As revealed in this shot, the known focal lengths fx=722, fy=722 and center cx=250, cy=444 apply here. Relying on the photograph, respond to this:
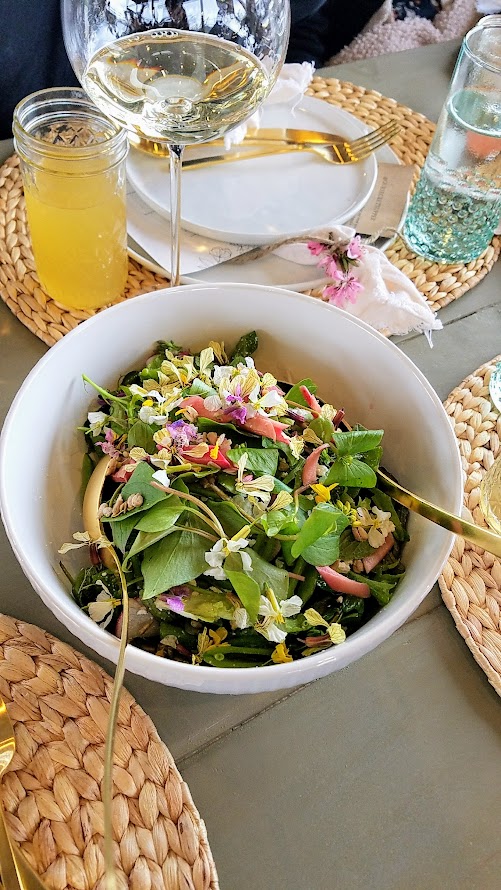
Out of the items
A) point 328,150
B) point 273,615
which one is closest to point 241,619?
point 273,615

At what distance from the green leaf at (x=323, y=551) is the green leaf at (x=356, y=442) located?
8cm

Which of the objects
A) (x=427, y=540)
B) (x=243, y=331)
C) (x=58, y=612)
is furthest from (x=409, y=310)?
(x=58, y=612)

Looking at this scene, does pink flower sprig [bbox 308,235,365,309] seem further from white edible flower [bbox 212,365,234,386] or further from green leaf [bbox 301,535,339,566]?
green leaf [bbox 301,535,339,566]

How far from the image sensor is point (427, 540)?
1.73ft

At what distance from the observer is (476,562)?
2.08 feet

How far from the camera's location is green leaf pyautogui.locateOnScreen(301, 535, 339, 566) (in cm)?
51

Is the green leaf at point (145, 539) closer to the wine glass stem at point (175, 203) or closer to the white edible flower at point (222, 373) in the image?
the white edible flower at point (222, 373)

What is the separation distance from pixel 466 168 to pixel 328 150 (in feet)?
0.64

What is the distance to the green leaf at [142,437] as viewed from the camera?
559 mm

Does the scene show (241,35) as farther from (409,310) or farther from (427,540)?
(427,540)

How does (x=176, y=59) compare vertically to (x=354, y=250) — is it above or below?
above

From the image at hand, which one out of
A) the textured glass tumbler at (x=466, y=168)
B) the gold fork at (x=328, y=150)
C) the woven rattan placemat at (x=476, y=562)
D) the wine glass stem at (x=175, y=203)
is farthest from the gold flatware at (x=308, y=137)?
the woven rattan placemat at (x=476, y=562)

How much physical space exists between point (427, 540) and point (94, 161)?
49 cm

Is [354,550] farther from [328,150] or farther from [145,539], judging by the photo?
[328,150]
